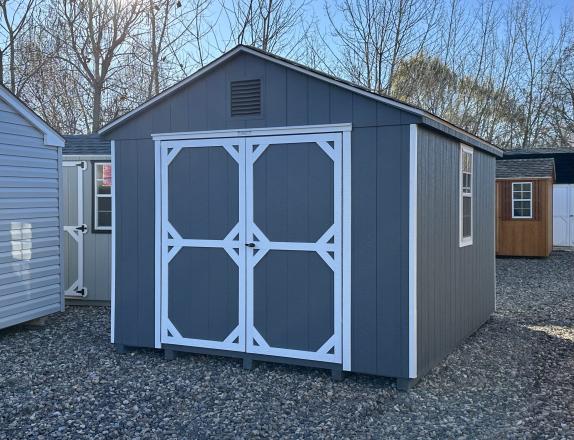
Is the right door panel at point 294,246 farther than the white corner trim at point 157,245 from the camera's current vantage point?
No

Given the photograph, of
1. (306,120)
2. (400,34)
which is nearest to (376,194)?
(306,120)

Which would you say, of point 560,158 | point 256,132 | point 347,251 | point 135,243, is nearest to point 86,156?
point 135,243

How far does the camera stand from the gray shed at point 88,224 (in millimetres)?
9156

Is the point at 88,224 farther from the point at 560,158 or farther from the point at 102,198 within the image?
the point at 560,158

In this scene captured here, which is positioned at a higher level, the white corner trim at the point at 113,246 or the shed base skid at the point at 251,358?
the white corner trim at the point at 113,246

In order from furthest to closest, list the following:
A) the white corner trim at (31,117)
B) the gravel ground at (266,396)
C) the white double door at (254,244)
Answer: the white corner trim at (31,117) → the white double door at (254,244) → the gravel ground at (266,396)

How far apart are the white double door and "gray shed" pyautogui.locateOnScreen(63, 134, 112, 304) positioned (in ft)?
10.8

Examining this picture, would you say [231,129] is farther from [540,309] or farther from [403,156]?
[540,309]

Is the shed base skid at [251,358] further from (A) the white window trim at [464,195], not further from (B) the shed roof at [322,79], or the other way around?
(B) the shed roof at [322,79]

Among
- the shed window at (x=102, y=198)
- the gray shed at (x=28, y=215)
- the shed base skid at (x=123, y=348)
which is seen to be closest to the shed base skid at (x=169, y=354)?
the shed base skid at (x=123, y=348)

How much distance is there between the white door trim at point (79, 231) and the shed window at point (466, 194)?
5341 mm

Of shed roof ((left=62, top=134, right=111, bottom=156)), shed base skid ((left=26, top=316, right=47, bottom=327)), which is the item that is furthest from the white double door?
shed roof ((left=62, top=134, right=111, bottom=156))

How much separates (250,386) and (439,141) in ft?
9.15

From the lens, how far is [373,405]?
4.84 metres
